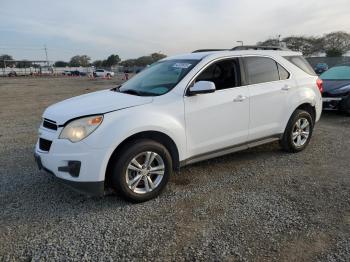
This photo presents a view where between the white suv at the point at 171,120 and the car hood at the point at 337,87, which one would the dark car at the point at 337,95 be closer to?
the car hood at the point at 337,87

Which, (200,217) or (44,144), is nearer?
(200,217)

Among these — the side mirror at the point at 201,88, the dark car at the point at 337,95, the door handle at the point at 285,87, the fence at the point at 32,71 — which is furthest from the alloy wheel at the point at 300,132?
the fence at the point at 32,71

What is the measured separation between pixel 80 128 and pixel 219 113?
1839 mm

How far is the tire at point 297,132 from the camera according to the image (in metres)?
5.42

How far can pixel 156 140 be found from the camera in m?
3.96

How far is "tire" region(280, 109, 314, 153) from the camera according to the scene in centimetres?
542

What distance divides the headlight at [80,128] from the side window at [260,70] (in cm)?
242

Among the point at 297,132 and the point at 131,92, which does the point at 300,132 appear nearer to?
the point at 297,132

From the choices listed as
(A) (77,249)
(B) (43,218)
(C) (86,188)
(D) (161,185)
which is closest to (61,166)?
(C) (86,188)

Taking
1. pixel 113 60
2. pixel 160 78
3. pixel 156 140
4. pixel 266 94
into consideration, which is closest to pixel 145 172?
pixel 156 140

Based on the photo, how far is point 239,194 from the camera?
411cm

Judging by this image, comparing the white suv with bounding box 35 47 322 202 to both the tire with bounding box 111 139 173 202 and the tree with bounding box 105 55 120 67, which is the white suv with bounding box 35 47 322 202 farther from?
the tree with bounding box 105 55 120 67

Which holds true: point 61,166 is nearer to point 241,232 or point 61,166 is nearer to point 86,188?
point 86,188

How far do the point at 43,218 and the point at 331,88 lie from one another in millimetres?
8351
